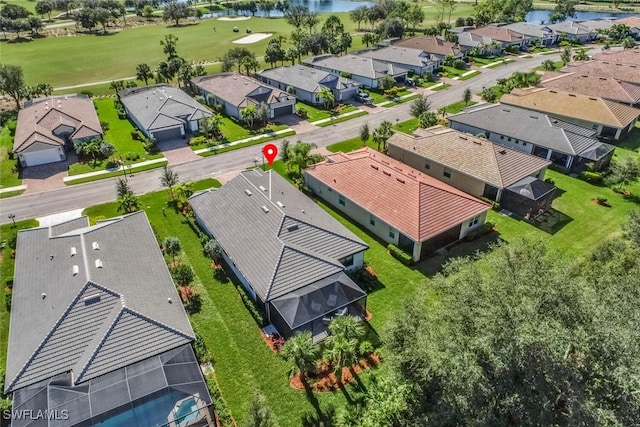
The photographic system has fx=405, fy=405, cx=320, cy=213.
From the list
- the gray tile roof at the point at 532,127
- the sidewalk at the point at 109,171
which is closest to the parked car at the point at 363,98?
the gray tile roof at the point at 532,127

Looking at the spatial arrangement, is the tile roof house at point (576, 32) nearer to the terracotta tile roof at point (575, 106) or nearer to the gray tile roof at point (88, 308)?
the terracotta tile roof at point (575, 106)

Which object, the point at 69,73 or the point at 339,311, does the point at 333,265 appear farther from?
the point at 69,73

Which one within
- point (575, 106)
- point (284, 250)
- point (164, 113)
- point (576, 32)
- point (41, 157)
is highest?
point (576, 32)

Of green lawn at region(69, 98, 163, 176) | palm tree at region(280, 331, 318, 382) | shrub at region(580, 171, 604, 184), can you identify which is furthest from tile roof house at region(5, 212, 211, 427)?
shrub at region(580, 171, 604, 184)

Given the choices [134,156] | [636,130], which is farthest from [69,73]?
[636,130]

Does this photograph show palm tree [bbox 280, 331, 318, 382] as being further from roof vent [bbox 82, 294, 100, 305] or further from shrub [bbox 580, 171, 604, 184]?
shrub [bbox 580, 171, 604, 184]

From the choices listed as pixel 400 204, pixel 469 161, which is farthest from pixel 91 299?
pixel 469 161

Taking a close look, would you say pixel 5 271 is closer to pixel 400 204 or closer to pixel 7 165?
pixel 7 165
